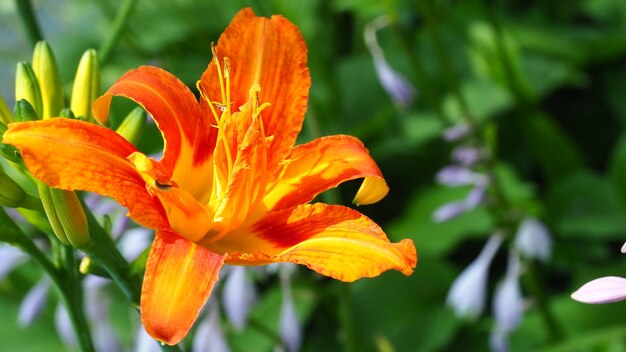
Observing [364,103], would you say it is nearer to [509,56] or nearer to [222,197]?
[509,56]

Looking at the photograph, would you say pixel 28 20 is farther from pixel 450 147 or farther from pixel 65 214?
pixel 450 147

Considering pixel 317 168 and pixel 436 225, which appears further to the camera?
pixel 436 225

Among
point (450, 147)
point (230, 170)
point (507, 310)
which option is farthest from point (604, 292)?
point (450, 147)

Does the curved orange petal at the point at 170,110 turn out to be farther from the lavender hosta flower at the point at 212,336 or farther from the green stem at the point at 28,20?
the lavender hosta flower at the point at 212,336

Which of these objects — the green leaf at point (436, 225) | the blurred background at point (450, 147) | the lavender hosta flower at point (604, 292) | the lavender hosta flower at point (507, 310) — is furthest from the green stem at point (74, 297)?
the green leaf at point (436, 225)

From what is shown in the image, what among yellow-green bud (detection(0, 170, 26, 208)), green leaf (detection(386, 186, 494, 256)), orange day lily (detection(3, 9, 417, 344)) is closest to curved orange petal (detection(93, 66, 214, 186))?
orange day lily (detection(3, 9, 417, 344))

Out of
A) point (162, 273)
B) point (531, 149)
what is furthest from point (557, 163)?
point (162, 273)
